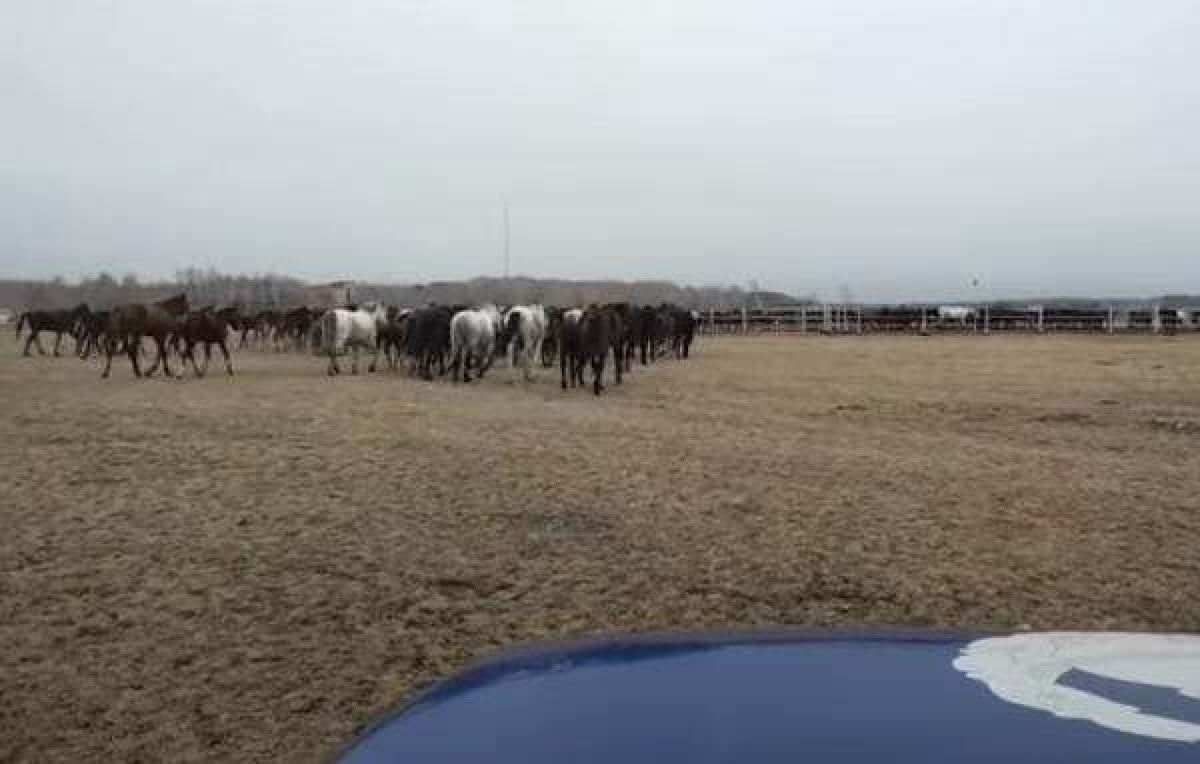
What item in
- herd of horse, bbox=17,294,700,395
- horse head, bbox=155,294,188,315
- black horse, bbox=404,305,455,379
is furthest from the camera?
horse head, bbox=155,294,188,315

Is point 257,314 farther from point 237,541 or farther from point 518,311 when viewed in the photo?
point 237,541

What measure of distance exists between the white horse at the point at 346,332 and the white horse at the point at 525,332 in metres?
4.23

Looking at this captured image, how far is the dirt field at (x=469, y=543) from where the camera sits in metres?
5.64

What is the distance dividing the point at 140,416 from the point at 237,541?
383 inches

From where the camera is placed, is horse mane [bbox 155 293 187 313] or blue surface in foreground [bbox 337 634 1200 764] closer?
blue surface in foreground [bbox 337 634 1200 764]

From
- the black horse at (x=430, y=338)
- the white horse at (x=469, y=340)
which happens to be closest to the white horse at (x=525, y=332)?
the white horse at (x=469, y=340)

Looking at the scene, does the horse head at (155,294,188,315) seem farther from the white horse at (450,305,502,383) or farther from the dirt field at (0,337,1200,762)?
the dirt field at (0,337,1200,762)

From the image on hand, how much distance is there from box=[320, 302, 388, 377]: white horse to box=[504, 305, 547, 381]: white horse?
4228 millimetres

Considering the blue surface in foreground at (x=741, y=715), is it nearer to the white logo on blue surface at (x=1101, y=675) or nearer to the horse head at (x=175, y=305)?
the white logo on blue surface at (x=1101, y=675)

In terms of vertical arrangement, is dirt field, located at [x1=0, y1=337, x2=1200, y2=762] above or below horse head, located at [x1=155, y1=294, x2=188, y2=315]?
below

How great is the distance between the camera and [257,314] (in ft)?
161

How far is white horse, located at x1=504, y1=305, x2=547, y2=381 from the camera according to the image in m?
26.8

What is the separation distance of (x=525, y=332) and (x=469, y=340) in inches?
65.5

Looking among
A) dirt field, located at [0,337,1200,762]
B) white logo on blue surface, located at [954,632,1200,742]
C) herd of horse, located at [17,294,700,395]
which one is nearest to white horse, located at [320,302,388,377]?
herd of horse, located at [17,294,700,395]
